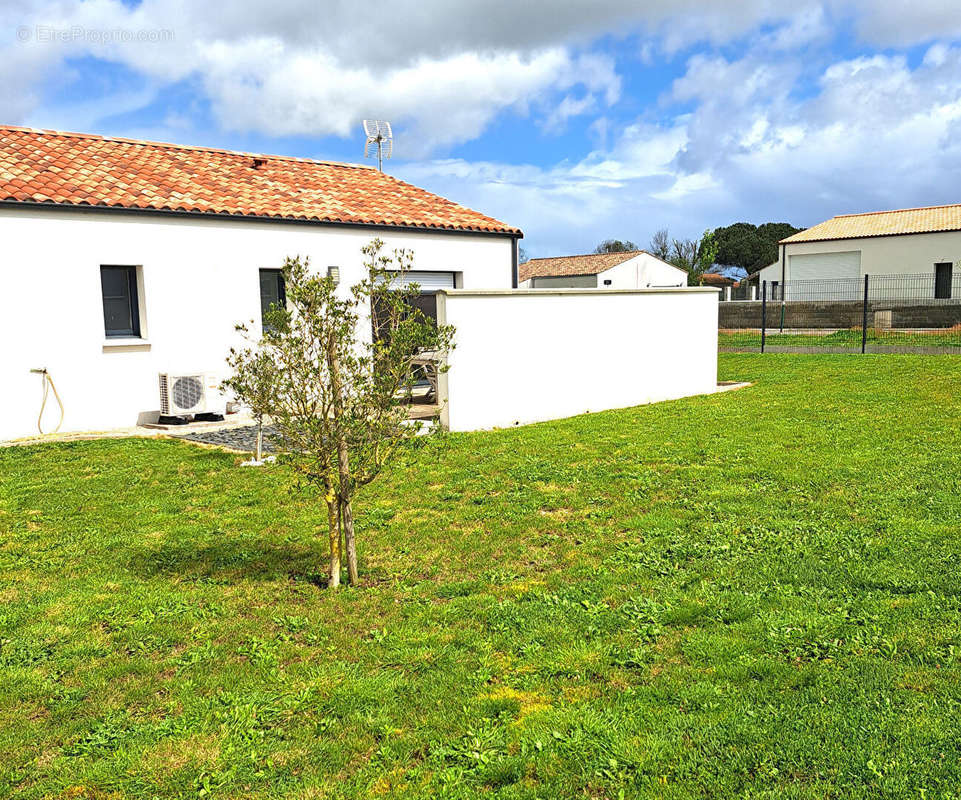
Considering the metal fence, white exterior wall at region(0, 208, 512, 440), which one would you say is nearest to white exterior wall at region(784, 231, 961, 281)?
the metal fence

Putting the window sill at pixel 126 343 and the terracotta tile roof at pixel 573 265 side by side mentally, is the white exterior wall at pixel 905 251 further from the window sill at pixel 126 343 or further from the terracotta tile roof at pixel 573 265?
the window sill at pixel 126 343

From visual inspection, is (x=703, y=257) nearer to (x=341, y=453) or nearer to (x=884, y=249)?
(x=884, y=249)

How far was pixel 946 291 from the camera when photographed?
4003 cm

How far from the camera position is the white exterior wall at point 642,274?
195 ft

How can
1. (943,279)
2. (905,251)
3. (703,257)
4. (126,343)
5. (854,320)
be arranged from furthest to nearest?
1. (703,257)
2. (905,251)
3. (943,279)
4. (854,320)
5. (126,343)

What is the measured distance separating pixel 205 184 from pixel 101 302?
11.6ft

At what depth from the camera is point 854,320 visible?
3269 centimetres

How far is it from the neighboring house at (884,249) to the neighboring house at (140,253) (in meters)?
31.7

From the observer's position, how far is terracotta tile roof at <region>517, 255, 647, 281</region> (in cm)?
6038

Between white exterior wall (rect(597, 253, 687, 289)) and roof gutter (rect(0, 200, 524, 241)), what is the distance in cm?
4183

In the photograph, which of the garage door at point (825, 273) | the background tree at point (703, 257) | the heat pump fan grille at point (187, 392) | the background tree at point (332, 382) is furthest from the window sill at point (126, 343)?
the background tree at point (703, 257)

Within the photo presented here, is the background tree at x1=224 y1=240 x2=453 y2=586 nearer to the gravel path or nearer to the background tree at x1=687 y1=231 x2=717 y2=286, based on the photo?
the gravel path

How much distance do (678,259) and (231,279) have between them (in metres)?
57.8

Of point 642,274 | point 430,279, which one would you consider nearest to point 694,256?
point 642,274
